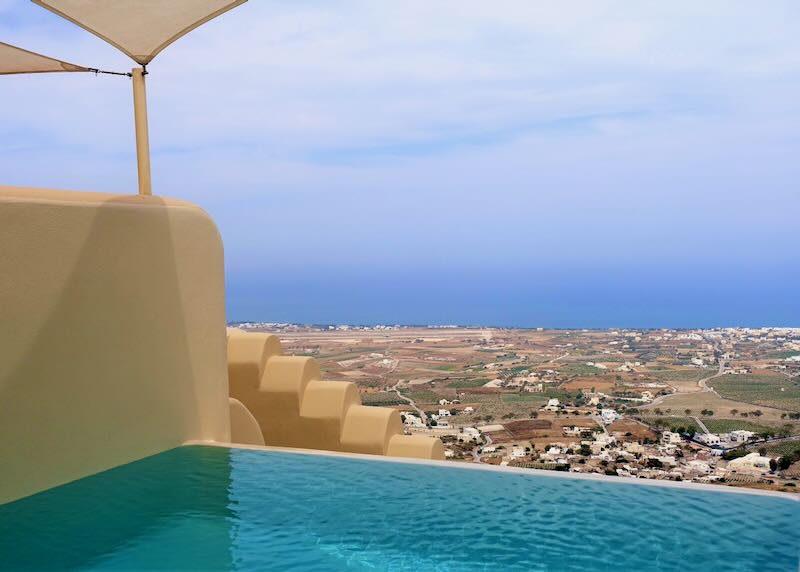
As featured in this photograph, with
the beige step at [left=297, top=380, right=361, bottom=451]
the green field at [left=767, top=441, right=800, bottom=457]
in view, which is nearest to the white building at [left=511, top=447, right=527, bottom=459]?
the green field at [left=767, top=441, right=800, bottom=457]

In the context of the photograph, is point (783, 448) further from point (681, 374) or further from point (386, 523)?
point (386, 523)

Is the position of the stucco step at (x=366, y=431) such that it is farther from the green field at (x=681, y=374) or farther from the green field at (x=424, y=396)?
the green field at (x=681, y=374)

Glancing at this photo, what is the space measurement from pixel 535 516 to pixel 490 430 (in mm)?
13168

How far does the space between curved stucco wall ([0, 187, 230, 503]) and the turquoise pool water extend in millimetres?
364

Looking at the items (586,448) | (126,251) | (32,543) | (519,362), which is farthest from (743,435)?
(32,543)

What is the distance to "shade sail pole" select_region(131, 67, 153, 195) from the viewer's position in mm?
7824

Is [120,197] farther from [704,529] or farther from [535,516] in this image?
[704,529]

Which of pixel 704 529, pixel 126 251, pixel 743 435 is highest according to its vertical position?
pixel 126 251

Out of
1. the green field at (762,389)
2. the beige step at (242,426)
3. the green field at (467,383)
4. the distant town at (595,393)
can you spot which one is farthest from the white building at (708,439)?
the beige step at (242,426)

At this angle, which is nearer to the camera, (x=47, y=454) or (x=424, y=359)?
(x=47, y=454)

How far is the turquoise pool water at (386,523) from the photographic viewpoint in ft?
14.9

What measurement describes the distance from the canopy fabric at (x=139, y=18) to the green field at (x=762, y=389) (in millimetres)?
18567

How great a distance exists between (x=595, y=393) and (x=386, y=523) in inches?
770

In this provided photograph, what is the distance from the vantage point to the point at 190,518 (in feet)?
17.4
